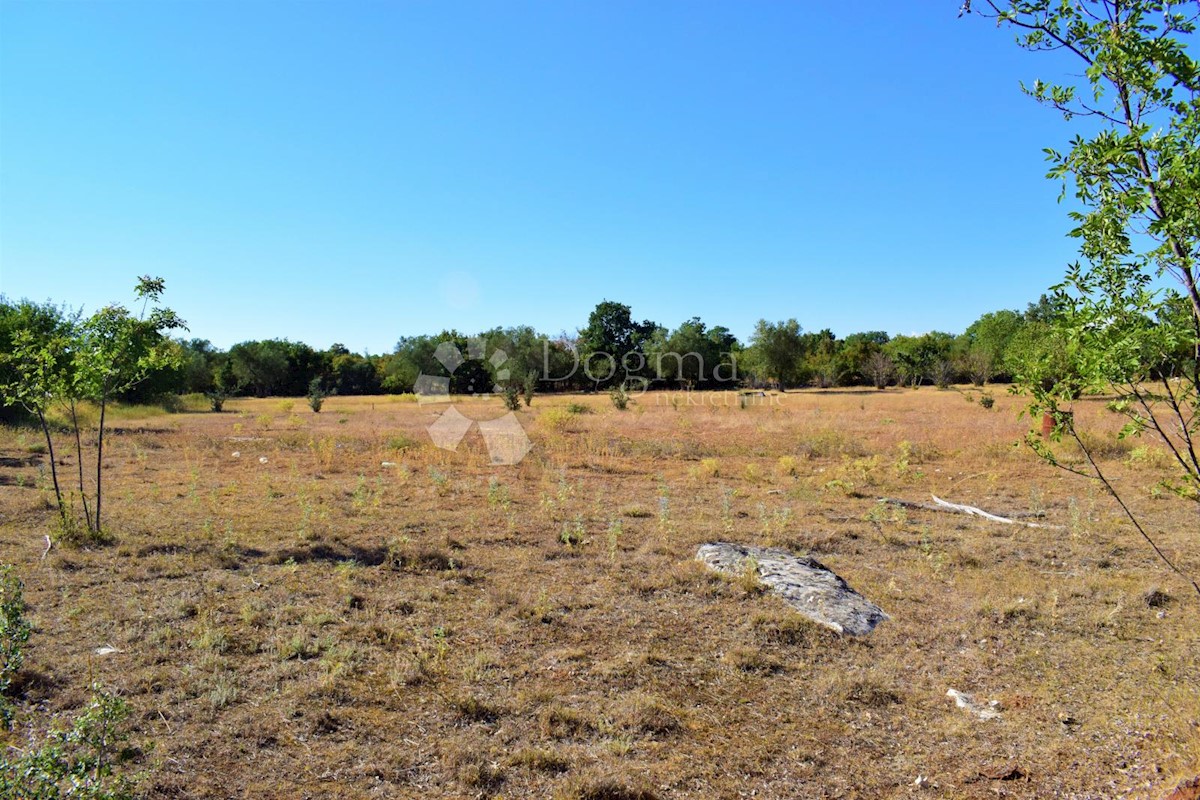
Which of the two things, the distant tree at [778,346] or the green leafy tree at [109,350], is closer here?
the green leafy tree at [109,350]

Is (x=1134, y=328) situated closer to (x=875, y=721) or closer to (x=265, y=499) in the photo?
(x=875, y=721)

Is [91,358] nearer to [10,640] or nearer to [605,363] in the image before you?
[10,640]

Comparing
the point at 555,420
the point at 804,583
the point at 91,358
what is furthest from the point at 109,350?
the point at 555,420

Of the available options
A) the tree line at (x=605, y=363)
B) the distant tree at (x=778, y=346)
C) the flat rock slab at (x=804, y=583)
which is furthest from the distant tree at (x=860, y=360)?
the flat rock slab at (x=804, y=583)

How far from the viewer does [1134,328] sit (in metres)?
2.88

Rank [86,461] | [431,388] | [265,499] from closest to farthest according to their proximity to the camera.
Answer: [265,499], [86,461], [431,388]

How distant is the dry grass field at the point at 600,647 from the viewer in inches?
137

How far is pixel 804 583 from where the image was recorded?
6.18 meters

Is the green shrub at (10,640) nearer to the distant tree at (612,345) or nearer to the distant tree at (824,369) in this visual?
the distant tree at (612,345)

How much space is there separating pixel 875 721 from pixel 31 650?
5.98 meters

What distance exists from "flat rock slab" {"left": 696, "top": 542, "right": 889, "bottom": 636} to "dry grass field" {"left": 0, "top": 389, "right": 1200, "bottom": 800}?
0.69 ft

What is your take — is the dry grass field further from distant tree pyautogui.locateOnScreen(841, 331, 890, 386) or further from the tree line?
distant tree pyautogui.locateOnScreen(841, 331, 890, 386)

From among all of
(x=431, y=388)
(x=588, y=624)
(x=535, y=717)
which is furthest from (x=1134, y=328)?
(x=431, y=388)

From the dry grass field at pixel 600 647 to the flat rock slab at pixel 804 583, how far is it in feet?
0.69
